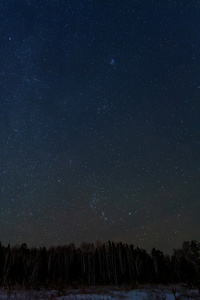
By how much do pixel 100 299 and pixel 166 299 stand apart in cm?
481

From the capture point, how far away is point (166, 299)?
1655cm

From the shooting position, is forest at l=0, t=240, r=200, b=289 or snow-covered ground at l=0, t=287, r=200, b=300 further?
forest at l=0, t=240, r=200, b=289

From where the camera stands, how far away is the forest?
30.6 meters

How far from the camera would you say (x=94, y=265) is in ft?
112

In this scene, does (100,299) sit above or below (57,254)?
below

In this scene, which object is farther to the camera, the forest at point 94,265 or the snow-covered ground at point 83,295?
the forest at point 94,265

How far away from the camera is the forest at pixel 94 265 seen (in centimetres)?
3061

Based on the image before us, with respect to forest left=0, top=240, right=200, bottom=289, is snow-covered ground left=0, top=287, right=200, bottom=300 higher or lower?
lower

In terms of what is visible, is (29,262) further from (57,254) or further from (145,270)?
(145,270)

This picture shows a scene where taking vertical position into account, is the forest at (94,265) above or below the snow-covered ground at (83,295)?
above

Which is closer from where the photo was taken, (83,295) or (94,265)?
(83,295)

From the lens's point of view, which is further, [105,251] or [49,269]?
[105,251]

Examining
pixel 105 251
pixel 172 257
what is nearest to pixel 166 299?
pixel 105 251

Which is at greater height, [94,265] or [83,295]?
[94,265]
